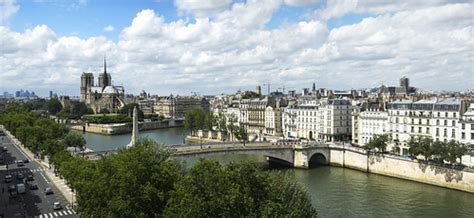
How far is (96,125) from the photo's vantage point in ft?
445

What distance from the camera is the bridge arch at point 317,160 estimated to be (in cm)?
6762

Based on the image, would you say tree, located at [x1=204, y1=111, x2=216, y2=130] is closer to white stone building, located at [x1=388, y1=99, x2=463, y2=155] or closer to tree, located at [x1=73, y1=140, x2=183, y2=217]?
white stone building, located at [x1=388, y1=99, x2=463, y2=155]

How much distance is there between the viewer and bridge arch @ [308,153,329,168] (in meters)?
67.6

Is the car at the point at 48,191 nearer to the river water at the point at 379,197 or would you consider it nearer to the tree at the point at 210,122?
the river water at the point at 379,197

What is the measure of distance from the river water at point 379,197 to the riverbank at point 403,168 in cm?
89

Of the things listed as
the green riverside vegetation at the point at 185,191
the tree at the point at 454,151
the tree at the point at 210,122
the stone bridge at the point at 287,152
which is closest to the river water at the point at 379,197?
the tree at the point at 454,151

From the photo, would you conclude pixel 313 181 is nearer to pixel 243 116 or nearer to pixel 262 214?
pixel 262 214

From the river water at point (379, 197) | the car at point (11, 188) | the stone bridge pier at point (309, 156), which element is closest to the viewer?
the river water at point (379, 197)

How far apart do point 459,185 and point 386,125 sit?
20267mm

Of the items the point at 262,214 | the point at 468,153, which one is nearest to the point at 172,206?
the point at 262,214

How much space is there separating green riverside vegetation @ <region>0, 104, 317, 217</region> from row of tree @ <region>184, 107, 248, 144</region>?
56.8m

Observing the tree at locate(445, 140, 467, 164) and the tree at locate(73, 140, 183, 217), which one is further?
the tree at locate(445, 140, 467, 164)

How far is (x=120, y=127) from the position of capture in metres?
130

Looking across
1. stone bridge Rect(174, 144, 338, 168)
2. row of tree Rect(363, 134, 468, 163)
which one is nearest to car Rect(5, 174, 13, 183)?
stone bridge Rect(174, 144, 338, 168)
